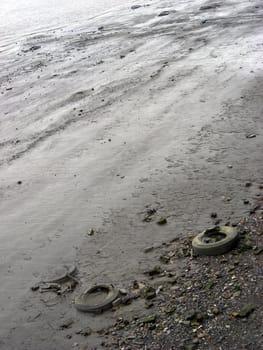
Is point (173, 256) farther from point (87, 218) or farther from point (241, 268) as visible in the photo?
point (87, 218)

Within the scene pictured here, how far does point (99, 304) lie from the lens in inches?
207

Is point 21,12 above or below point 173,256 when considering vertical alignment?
above

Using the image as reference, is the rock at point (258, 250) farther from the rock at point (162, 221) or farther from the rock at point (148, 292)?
the rock at point (162, 221)

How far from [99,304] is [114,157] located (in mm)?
3963

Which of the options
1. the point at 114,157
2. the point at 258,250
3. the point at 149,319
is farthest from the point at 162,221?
the point at 114,157

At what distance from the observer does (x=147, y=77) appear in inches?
516

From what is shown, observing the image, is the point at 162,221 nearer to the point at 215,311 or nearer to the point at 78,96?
the point at 215,311

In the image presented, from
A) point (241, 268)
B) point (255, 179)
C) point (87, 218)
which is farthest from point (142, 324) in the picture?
point (255, 179)

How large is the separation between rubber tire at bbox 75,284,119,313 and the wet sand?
0.32ft

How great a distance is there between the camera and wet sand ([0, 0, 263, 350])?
6.17 m

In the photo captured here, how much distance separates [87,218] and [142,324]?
2.56 m

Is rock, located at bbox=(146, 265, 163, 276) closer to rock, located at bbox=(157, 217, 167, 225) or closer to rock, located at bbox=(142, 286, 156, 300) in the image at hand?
rock, located at bbox=(142, 286, 156, 300)

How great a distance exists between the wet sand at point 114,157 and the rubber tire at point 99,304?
0.10 meters

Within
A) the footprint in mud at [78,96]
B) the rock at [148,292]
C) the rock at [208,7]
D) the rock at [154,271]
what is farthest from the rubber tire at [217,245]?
the rock at [208,7]
